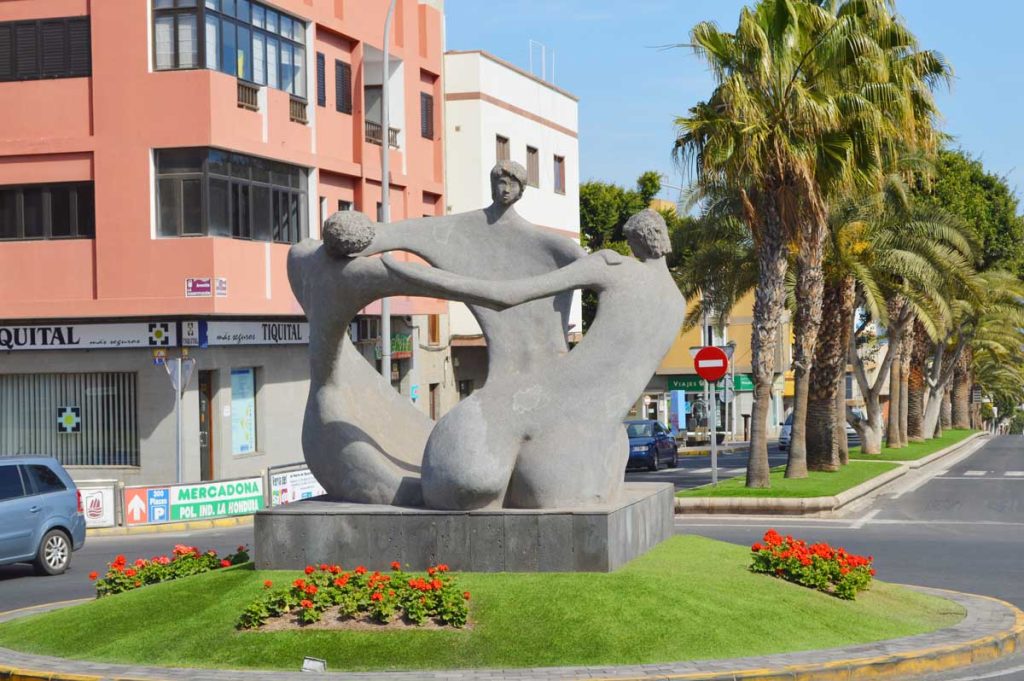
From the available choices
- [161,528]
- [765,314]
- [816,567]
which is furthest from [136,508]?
[816,567]

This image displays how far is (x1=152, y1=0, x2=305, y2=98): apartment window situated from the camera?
31859 mm

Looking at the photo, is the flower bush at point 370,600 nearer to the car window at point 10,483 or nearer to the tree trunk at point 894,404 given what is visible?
the car window at point 10,483

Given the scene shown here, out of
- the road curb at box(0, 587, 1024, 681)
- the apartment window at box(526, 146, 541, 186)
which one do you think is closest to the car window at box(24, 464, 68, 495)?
the road curb at box(0, 587, 1024, 681)

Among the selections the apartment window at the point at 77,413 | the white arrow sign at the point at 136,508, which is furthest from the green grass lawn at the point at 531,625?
the apartment window at the point at 77,413

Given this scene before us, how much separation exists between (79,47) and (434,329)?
58.6 ft

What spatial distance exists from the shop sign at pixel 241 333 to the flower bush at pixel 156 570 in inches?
685

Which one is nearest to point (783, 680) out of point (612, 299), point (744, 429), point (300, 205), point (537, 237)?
point (612, 299)

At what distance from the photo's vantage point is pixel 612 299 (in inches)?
561

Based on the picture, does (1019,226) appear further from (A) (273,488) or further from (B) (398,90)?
(A) (273,488)

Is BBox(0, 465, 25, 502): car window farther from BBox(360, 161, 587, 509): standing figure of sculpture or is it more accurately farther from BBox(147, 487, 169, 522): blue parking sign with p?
BBox(360, 161, 587, 509): standing figure of sculpture

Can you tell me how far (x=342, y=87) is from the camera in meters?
39.6

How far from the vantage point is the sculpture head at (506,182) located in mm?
14750

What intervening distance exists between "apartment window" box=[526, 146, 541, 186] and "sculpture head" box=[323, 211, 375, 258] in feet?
124

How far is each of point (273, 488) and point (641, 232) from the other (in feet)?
50.9
